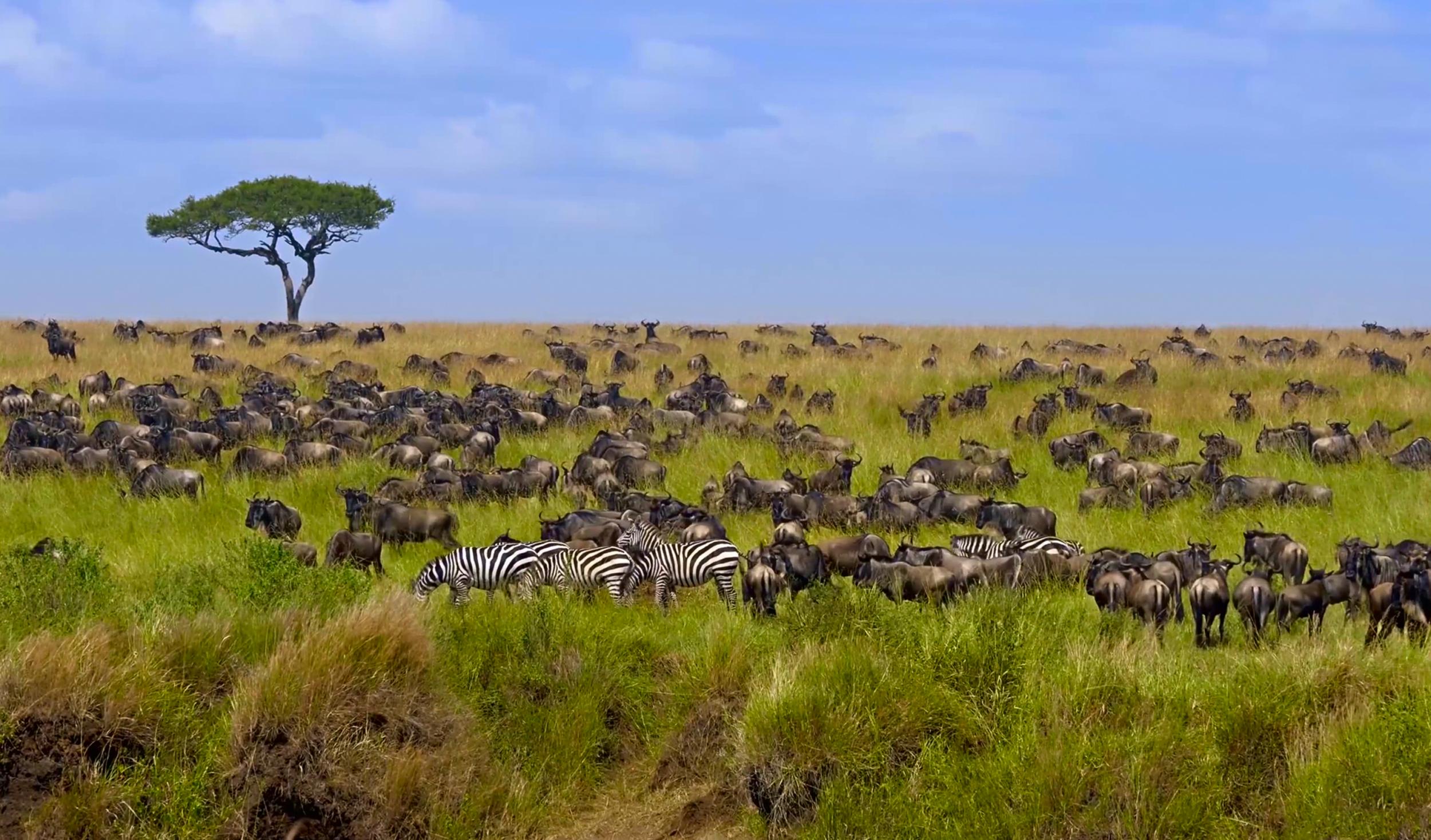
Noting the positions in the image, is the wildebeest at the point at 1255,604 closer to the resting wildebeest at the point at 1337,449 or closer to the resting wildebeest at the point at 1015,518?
the resting wildebeest at the point at 1015,518

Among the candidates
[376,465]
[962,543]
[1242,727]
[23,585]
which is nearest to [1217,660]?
[1242,727]

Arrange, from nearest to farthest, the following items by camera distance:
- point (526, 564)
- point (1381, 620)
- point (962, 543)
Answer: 1. point (1381, 620)
2. point (526, 564)
3. point (962, 543)

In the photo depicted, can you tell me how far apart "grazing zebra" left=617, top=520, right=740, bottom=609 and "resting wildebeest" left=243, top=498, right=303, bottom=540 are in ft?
17.0

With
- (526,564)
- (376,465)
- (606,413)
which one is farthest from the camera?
(606,413)

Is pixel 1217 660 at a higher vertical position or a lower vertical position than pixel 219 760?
higher

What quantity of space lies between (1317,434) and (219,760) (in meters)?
17.2

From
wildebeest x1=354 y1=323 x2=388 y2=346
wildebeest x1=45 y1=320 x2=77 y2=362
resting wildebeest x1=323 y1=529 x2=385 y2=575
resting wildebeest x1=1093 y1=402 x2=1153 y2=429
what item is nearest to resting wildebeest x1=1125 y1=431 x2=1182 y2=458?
resting wildebeest x1=1093 y1=402 x2=1153 y2=429

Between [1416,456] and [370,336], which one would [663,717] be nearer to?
[1416,456]

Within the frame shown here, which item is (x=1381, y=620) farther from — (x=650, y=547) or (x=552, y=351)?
(x=552, y=351)

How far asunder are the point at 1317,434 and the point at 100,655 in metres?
17.7

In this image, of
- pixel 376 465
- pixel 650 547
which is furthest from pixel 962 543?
pixel 376 465

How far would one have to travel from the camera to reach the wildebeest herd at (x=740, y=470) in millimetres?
13266

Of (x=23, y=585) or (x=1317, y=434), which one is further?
(x=1317, y=434)

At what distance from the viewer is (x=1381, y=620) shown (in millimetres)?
11766
